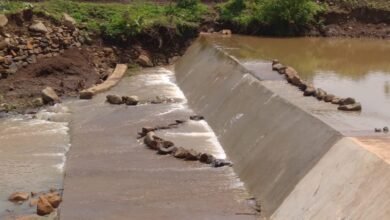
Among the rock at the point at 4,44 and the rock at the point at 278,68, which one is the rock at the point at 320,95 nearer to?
the rock at the point at 278,68

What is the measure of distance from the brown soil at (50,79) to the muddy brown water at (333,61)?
12.8ft

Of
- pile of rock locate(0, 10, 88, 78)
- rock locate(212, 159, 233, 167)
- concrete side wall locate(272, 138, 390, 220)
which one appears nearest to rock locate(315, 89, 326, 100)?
rock locate(212, 159, 233, 167)

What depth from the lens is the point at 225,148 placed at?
38.1ft

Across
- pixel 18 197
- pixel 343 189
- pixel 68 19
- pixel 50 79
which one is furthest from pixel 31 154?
pixel 68 19

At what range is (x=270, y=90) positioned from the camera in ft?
38.3

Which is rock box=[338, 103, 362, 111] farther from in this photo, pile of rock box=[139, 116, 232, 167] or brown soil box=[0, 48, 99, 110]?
brown soil box=[0, 48, 99, 110]

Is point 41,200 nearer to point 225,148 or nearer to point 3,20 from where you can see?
Answer: point 225,148

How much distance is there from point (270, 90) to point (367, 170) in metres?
4.87

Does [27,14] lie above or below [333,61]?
above

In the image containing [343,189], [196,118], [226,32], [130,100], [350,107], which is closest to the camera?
[343,189]

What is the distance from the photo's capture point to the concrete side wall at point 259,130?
8.55 meters

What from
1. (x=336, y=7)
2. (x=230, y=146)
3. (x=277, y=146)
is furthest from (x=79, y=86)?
(x=336, y=7)

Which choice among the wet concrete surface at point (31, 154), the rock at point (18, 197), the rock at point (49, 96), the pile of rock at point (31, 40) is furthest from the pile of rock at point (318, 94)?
the pile of rock at point (31, 40)

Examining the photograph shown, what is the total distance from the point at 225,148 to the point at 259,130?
3.44 feet
